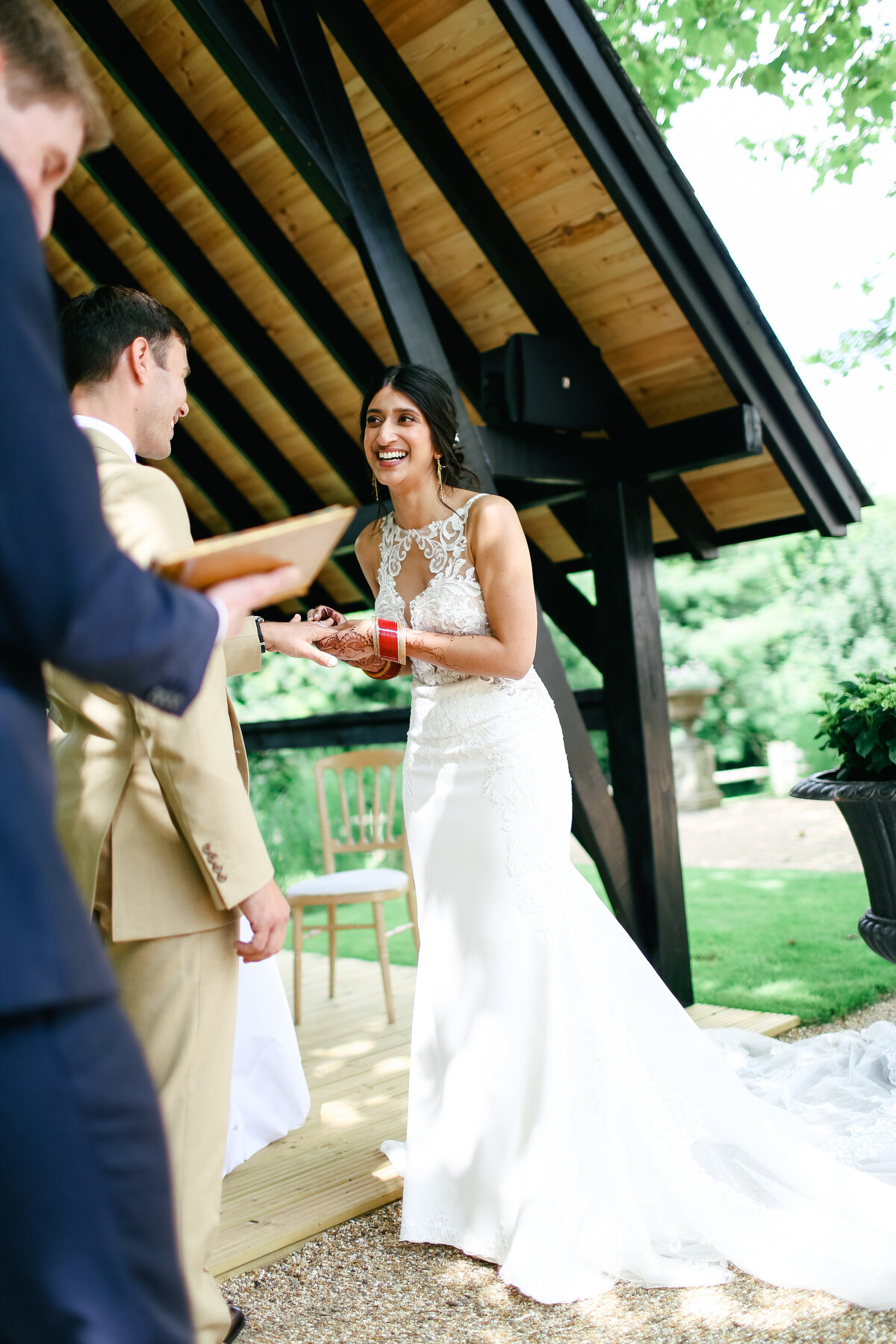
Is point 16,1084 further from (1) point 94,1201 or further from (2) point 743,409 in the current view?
(2) point 743,409

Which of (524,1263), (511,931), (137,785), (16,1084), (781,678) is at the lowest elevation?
(524,1263)

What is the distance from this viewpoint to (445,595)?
2.67 metres

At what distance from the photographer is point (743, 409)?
362 cm

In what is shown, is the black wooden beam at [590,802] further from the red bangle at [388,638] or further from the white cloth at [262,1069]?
the white cloth at [262,1069]

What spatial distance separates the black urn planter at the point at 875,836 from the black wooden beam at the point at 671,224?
122 centimetres

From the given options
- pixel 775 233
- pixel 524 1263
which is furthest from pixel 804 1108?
pixel 775 233

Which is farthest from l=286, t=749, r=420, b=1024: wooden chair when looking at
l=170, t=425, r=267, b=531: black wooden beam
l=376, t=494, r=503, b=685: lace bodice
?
l=170, t=425, r=267, b=531: black wooden beam

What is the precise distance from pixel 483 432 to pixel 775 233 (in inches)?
610

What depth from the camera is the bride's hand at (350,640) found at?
8.63 ft

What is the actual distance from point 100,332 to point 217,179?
3.02m

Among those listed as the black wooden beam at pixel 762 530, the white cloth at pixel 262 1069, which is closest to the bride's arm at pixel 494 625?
the white cloth at pixel 262 1069

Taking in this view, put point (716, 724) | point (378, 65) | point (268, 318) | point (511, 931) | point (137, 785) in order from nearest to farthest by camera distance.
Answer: point (137, 785) → point (511, 931) → point (378, 65) → point (268, 318) → point (716, 724)

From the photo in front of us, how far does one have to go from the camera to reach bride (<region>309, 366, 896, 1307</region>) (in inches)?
91.6

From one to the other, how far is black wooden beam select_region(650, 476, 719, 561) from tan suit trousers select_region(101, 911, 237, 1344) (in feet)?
10.7
